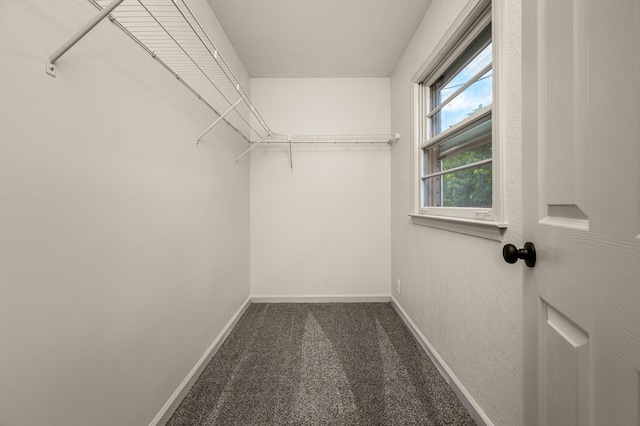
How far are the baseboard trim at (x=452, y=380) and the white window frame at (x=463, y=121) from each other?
0.84 metres

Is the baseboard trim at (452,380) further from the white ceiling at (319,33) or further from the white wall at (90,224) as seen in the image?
the white ceiling at (319,33)

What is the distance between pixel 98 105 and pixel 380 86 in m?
2.45

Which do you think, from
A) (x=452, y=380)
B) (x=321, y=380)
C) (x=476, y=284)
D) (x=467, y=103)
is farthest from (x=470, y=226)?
(x=321, y=380)

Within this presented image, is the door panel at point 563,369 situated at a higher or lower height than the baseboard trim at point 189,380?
higher

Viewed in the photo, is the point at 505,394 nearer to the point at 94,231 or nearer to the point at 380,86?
the point at 94,231

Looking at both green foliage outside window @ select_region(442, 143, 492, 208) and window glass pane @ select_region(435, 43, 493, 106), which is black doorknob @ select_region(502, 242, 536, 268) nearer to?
green foliage outside window @ select_region(442, 143, 492, 208)

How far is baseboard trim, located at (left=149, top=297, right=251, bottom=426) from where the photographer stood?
3.74ft

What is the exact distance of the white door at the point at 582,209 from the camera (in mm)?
393

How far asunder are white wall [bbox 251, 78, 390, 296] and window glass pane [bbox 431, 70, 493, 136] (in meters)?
0.88

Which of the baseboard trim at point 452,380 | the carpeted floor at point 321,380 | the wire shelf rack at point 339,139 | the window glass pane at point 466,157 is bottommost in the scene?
the carpeted floor at point 321,380

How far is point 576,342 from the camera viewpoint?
1.64 feet

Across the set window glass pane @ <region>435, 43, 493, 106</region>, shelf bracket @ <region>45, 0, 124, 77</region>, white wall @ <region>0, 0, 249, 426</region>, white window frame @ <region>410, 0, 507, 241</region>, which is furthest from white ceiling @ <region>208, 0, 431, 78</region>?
shelf bracket @ <region>45, 0, 124, 77</region>

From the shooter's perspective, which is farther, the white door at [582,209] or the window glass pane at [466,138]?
the window glass pane at [466,138]

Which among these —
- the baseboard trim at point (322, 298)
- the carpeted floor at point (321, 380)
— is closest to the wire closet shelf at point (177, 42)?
the carpeted floor at point (321, 380)
